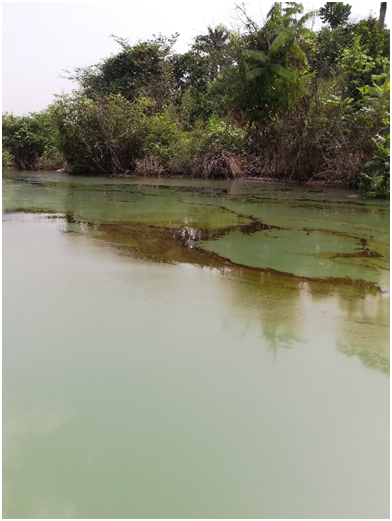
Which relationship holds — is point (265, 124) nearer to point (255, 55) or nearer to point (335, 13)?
point (255, 55)

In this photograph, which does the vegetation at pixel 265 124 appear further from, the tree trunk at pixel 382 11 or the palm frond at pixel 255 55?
the tree trunk at pixel 382 11

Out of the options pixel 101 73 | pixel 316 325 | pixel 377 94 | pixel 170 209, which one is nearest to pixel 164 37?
pixel 101 73

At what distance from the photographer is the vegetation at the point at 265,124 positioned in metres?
8.99

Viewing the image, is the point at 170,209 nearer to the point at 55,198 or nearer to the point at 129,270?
the point at 55,198

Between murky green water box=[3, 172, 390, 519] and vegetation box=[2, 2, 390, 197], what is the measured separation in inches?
195

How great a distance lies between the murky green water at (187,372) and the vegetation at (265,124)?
16.3ft

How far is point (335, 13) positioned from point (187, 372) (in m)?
22.2

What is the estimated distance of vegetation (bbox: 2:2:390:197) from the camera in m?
Result: 8.99

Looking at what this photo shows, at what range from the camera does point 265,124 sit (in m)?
10.4

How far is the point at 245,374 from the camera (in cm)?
182

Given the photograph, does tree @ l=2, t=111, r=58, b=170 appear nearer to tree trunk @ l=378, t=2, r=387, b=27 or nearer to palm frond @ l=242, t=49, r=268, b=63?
palm frond @ l=242, t=49, r=268, b=63

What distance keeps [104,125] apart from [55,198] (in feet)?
19.5

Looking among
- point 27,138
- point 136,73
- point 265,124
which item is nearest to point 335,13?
point 136,73

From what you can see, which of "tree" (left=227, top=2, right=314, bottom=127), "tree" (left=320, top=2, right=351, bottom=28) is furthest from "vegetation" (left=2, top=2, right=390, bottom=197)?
"tree" (left=320, top=2, right=351, bottom=28)
